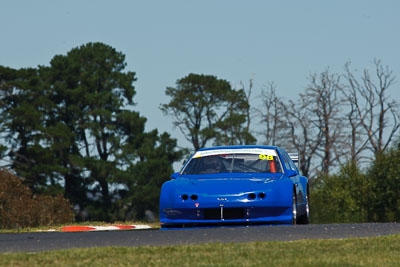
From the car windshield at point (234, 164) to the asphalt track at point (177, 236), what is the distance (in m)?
2.00

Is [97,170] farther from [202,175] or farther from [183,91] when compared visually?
[202,175]

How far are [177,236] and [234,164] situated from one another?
12.0ft

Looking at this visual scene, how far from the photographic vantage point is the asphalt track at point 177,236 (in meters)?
11.5

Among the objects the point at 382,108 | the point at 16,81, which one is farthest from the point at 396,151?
the point at 16,81

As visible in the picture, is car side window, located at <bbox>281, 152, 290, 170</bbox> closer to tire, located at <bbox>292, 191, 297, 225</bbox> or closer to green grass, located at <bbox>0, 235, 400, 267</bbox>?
tire, located at <bbox>292, 191, 297, 225</bbox>

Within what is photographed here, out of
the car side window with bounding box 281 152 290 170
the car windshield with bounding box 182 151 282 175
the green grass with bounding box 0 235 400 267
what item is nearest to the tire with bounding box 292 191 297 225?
the car windshield with bounding box 182 151 282 175

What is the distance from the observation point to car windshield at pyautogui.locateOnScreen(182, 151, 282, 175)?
15.6m

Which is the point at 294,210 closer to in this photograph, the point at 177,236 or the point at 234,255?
the point at 177,236

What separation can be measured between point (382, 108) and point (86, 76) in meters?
22.8

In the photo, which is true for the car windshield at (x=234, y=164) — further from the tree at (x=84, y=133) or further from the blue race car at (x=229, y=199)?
the tree at (x=84, y=133)

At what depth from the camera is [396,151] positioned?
2093 inches

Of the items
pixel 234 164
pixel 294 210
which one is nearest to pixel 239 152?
pixel 234 164

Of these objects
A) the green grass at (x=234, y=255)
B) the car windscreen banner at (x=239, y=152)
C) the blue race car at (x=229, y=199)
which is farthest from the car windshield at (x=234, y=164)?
the green grass at (x=234, y=255)

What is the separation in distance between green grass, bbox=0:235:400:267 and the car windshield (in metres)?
4.43
